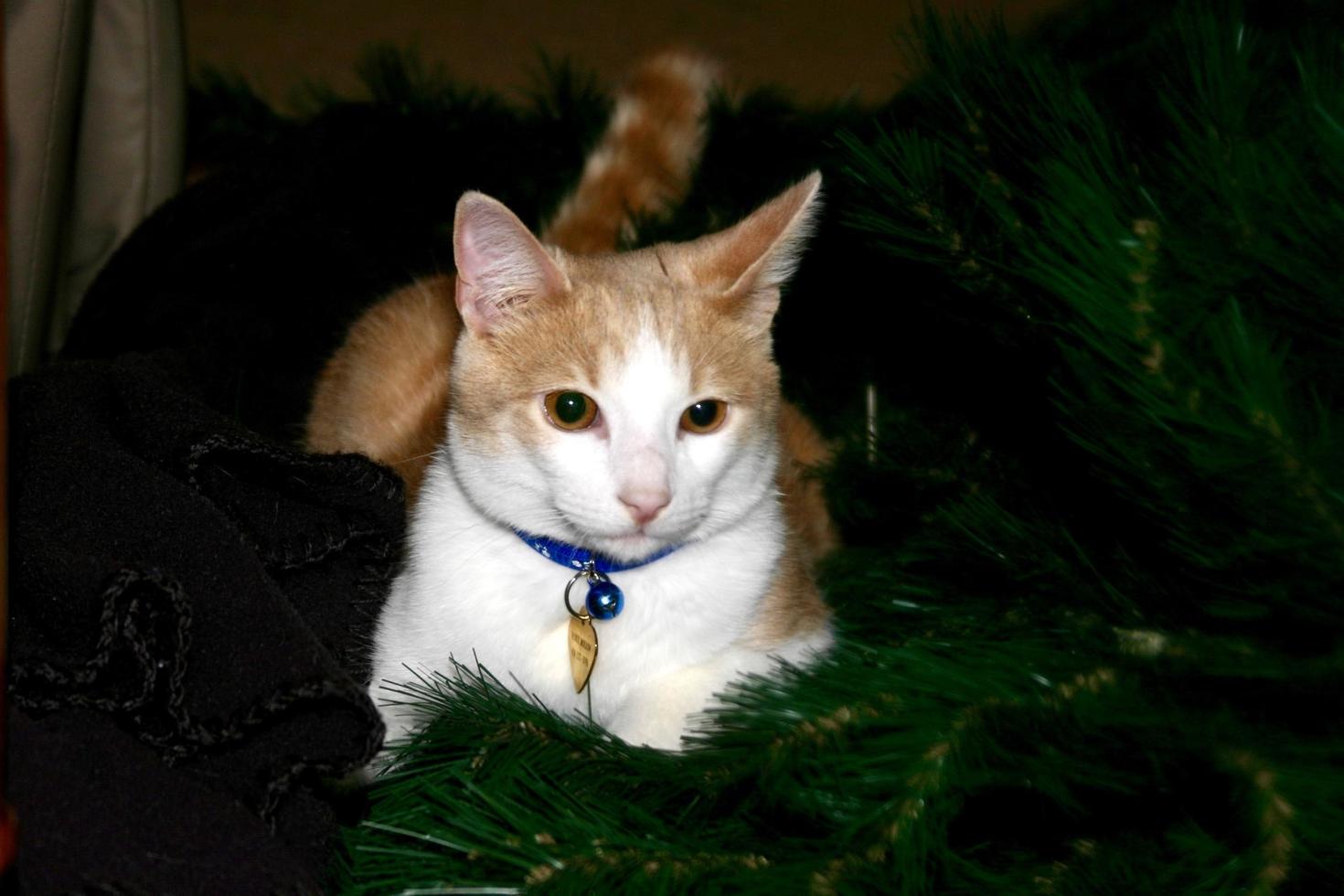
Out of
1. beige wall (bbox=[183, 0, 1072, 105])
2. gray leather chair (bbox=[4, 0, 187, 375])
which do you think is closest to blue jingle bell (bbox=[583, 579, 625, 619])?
gray leather chair (bbox=[4, 0, 187, 375])

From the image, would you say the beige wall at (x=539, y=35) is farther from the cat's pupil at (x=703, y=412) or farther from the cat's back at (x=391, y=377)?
the cat's pupil at (x=703, y=412)

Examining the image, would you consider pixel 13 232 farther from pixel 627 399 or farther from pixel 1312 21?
pixel 1312 21

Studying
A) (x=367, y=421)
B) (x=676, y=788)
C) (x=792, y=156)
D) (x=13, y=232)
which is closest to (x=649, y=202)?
(x=792, y=156)

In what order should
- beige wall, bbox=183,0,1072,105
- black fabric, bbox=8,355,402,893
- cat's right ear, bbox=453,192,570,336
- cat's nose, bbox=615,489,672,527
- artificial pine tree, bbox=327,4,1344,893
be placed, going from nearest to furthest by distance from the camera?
artificial pine tree, bbox=327,4,1344,893, black fabric, bbox=8,355,402,893, cat's nose, bbox=615,489,672,527, cat's right ear, bbox=453,192,570,336, beige wall, bbox=183,0,1072,105

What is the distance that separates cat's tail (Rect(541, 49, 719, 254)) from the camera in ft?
7.23

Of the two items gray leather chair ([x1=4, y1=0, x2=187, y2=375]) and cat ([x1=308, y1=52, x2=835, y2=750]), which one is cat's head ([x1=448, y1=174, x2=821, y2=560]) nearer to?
cat ([x1=308, y1=52, x2=835, y2=750])

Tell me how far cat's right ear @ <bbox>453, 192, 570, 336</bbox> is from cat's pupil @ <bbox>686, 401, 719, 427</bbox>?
25 cm

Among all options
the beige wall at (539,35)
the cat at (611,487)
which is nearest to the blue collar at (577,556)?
the cat at (611,487)

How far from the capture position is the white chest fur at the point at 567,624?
146cm

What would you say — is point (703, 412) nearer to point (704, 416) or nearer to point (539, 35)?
point (704, 416)

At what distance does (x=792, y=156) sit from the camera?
216 cm

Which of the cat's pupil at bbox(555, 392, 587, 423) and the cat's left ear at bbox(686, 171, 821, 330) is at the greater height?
the cat's left ear at bbox(686, 171, 821, 330)

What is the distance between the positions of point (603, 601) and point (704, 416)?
11.4 inches

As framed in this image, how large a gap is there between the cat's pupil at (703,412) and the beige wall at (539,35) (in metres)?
2.04
